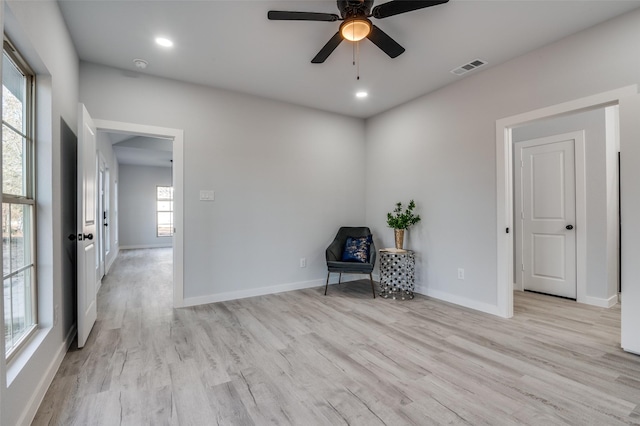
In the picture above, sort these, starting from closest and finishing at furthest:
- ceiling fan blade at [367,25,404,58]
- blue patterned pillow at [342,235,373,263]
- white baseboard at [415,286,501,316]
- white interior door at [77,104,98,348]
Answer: ceiling fan blade at [367,25,404,58], white interior door at [77,104,98,348], white baseboard at [415,286,501,316], blue patterned pillow at [342,235,373,263]

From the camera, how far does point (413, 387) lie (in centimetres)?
191

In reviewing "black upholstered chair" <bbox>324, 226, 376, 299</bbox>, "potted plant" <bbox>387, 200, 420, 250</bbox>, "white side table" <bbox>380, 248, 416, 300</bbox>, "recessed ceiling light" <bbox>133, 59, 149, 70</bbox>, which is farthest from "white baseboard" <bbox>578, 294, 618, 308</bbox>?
"recessed ceiling light" <bbox>133, 59, 149, 70</bbox>

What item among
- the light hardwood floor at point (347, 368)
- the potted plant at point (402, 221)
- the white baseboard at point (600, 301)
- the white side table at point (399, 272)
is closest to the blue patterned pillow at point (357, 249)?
the white side table at point (399, 272)

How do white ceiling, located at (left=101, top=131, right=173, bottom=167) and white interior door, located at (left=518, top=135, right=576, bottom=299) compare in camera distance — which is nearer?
white interior door, located at (left=518, top=135, right=576, bottom=299)

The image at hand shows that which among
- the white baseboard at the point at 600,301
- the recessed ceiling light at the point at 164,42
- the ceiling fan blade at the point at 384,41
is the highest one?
the recessed ceiling light at the point at 164,42

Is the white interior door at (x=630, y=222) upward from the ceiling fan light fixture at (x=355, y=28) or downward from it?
downward

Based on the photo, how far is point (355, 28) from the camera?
2133mm

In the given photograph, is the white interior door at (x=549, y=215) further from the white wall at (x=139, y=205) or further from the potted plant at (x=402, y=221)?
Answer: the white wall at (x=139, y=205)

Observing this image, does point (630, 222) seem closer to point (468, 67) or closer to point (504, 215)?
point (504, 215)

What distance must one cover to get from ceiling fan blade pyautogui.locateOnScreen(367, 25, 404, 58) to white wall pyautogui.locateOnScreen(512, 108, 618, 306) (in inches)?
97.4

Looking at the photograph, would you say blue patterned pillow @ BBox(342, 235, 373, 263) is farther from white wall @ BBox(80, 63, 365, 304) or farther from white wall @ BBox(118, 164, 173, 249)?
white wall @ BBox(118, 164, 173, 249)

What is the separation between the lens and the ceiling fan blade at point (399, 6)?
1.88m

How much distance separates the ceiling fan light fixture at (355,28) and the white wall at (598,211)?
2816 millimetres

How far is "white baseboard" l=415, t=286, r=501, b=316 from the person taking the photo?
128 inches
